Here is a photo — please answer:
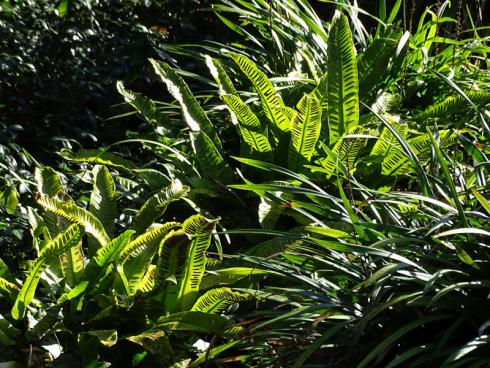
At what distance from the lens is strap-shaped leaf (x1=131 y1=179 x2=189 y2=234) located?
3369 mm

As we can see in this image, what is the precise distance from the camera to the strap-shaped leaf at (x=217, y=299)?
301cm

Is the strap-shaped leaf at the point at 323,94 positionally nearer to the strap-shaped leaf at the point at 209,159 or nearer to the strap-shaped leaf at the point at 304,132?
the strap-shaped leaf at the point at 304,132

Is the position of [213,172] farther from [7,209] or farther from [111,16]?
[111,16]

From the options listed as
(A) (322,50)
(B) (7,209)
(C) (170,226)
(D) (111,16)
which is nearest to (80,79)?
(D) (111,16)

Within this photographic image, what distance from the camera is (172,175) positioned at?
3996 mm

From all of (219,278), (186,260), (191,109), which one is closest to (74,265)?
(186,260)

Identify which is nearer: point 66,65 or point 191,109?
point 191,109

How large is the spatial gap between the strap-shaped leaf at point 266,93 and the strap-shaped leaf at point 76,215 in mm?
1103

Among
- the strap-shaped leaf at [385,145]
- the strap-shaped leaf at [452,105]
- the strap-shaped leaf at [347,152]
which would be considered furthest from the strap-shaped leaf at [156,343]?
the strap-shaped leaf at [452,105]

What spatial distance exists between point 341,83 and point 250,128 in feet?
1.58

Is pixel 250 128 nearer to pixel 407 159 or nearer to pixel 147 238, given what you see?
pixel 407 159

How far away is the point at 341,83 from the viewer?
13.2ft

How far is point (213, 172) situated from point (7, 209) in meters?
0.94

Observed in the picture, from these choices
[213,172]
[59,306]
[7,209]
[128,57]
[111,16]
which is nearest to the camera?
[59,306]
